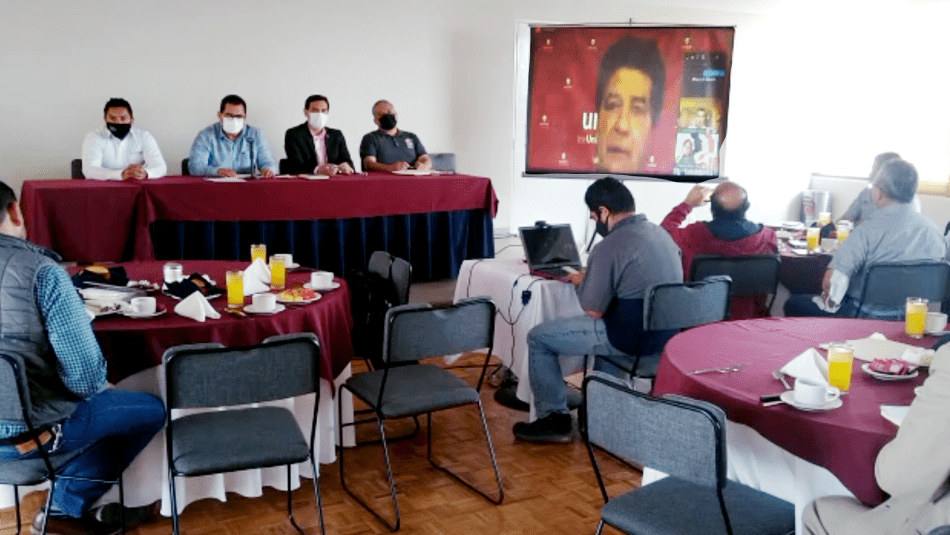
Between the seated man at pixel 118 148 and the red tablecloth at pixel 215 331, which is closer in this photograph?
the red tablecloth at pixel 215 331

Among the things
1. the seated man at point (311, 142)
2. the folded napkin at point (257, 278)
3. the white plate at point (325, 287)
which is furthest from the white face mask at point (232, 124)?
the white plate at point (325, 287)

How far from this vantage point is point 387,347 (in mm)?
2969

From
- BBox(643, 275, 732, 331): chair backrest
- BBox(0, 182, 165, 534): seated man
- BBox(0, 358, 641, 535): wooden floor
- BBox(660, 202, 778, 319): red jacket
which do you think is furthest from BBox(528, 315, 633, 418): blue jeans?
BBox(0, 182, 165, 534): seated man

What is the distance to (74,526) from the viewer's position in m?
3.01

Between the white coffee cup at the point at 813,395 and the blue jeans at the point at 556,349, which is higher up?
the white coffee cup at the point at 813,395

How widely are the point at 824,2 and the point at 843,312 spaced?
5.50 meters

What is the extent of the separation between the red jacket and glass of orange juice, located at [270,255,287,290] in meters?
1.99

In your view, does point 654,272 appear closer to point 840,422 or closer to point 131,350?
point 840,422

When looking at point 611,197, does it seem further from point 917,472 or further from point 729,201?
point 917,472

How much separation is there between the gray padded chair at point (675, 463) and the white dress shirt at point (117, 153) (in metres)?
4.26

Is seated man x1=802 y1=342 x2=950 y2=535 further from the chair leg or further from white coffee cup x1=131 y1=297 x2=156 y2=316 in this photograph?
white coffee cup x1=131 y1=297 x2=156 y2=316

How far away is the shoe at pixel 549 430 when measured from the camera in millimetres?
3846

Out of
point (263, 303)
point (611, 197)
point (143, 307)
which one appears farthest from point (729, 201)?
point (143, 307)

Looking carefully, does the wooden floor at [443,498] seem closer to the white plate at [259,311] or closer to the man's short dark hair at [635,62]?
the white plate at [259,311]
